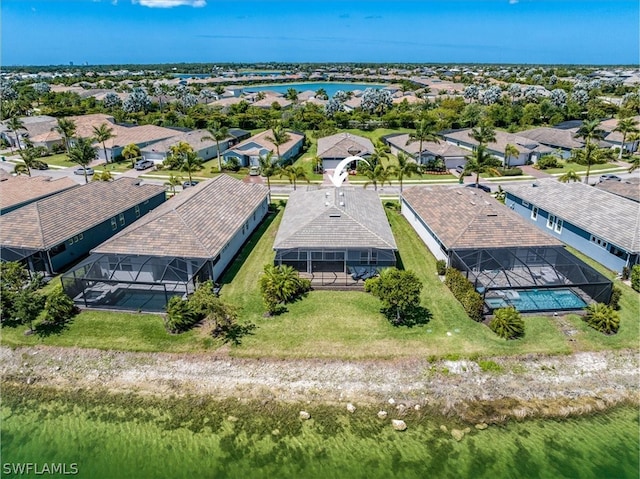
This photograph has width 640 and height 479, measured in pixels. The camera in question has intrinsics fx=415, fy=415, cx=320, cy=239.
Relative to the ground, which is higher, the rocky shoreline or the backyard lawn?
the backyard lawn

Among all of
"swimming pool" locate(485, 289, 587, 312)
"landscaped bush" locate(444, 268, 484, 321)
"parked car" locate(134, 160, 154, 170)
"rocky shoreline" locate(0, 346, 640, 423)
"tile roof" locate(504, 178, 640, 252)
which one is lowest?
"rocky shoreline" locate(0, 346, 640, 423)

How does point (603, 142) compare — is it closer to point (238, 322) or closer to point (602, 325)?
point (602, 325)

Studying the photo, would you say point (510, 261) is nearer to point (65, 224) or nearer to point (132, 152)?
point (65, 224)

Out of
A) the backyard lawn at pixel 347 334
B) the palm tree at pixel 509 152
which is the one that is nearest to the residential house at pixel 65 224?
the backyard lawn at pixel 347 334

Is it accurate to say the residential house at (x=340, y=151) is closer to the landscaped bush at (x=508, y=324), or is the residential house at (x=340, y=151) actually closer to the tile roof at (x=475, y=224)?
the tile roof at (x=475, y=224)

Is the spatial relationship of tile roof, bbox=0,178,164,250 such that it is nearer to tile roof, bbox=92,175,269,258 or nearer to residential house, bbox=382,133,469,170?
tile roof, bbox=92,175,269,258

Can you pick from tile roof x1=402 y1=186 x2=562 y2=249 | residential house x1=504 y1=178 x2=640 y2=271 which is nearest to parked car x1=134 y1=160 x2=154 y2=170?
tile roof x1=402 y1=186 x2=562 y2=249

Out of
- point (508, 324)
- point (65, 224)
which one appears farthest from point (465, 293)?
point (65, 224)
